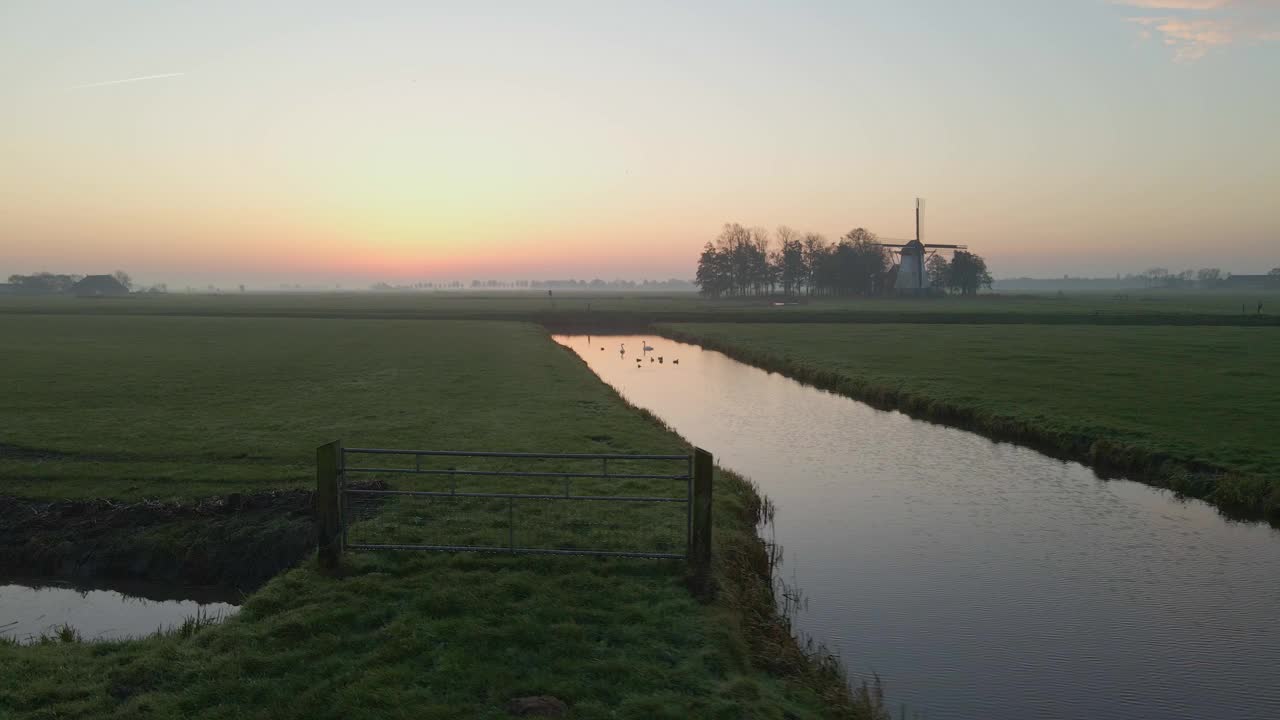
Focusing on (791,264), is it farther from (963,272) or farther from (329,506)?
(329,506)

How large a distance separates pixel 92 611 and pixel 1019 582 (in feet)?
53.9

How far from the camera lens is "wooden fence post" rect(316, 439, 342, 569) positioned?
36.9ft

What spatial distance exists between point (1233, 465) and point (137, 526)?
26.4 metres

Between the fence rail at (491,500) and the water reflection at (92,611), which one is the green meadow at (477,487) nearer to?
the fence rail at (491,500)

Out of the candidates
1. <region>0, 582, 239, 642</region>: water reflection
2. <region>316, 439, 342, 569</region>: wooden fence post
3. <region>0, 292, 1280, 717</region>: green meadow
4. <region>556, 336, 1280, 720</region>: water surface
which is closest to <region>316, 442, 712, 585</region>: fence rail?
<region>316, 439, 342, 569</region>: wooden fence post

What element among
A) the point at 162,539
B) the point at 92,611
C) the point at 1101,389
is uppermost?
the point at 1101,389

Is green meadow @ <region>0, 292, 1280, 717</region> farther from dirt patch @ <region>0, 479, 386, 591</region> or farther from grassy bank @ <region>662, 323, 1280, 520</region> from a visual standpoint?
dirt patch @ <region>0, 479, 386, 591</region>

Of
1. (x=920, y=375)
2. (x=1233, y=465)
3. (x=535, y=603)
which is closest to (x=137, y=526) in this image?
(x=535, y=603)

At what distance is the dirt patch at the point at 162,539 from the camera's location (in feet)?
45.7

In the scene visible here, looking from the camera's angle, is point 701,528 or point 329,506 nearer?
point 329,506

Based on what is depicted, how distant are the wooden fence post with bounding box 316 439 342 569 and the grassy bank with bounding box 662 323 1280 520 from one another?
2033cm

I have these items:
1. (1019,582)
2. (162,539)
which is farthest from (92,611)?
(1019,582)

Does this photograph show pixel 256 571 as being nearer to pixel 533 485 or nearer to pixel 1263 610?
pixel 533 485

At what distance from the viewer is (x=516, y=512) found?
15.3 metres
